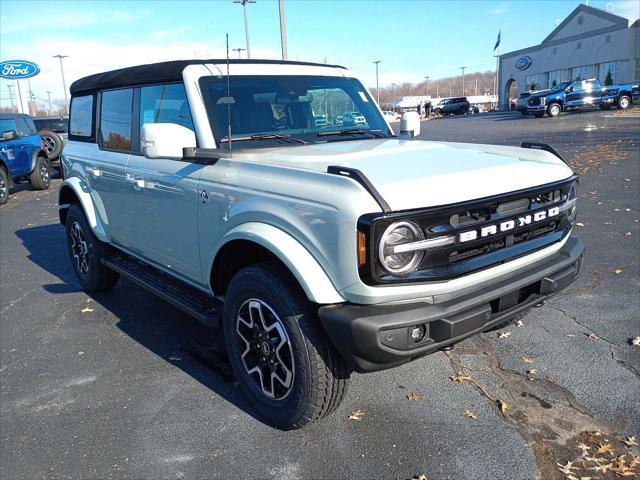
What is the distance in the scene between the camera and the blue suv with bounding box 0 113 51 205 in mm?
12828

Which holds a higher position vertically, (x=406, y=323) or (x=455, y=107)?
(x=455, y=107)

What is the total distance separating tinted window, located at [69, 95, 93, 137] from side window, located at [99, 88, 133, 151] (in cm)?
36

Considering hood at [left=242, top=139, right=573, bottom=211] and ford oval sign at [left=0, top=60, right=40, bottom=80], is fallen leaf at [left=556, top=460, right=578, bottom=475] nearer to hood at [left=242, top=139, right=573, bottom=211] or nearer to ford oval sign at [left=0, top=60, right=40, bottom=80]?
hood at [left=242, top=139, right=573, bottom=211]

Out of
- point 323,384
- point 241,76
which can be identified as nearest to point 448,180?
point 323,384

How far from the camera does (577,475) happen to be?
2643 millimetres

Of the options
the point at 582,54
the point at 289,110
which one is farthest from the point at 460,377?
the point at 582,54

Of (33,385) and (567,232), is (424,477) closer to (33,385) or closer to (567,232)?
(567,232)

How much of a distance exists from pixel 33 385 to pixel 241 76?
Answer: 8.74 feet

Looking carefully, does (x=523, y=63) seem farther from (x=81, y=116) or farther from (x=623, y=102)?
(x=81, y=116)

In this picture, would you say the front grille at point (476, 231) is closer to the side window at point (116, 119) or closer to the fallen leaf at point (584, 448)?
the fallen leaf at point (584, 448)

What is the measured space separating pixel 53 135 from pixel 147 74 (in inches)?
575

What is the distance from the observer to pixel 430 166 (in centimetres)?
289

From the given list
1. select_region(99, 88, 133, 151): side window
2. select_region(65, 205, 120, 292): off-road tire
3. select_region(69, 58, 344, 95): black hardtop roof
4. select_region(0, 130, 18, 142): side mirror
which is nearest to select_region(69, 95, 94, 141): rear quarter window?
select_region(69, 58, 344, 95): black hardtop roof

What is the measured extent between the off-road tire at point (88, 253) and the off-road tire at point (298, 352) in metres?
2.71
